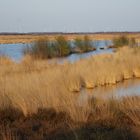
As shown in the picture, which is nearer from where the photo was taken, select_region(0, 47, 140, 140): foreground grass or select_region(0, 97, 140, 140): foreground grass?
select_region(0, 97, 140, 140): foreground grass

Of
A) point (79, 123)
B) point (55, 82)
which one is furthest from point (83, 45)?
point (79, 123)

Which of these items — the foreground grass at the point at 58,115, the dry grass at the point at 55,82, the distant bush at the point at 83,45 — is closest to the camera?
the foreground grass at the point at 58,115

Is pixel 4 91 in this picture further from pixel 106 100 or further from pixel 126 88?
pixel 126 88

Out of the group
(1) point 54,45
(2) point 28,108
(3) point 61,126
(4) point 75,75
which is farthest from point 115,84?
(1) point 54,45

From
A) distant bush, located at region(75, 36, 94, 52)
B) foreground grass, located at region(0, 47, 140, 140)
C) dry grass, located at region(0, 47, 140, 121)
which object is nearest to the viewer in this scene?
foreground grass, located at region(0, 47, 140, 140)

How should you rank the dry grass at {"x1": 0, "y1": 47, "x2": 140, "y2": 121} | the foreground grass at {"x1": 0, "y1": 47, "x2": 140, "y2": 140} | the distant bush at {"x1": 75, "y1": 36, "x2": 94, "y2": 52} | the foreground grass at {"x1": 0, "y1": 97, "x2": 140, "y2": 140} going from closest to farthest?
1. the foreground grass at {"x1": 0, "y1": 97, "x2": 140, "y2": 140}
2. the foreground grass at {"x1": 0, "y1": 47, "x2": 140, "y2": 140}
3. the dry grass at {"x1": 0, "y1": 47, "x2": 140, "y2": 121}
4. the distant bush at {"x1": 75, "y1": 36, "x2": 94, "y2": 52}

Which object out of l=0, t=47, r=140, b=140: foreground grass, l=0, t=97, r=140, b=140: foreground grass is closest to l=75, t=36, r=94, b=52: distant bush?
l=0, t=47, r=140, b=140: foreground grass

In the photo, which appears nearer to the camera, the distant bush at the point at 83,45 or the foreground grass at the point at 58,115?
the foreground grass at the point at 58,115

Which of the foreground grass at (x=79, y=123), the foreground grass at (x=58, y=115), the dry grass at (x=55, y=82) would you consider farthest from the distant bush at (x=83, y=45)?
the foreground grass at (x=79, y=123)

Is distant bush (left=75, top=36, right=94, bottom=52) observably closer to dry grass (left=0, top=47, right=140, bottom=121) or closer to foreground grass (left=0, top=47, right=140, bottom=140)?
dry grass (left=0, top=47, right=140, bottom=121)

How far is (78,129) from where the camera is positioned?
6.97 metres

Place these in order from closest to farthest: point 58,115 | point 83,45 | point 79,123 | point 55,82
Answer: point 79,123
point 58,115
point 55,82
point 83,45

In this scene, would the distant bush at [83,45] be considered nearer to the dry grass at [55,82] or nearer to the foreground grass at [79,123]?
the dry grass at [55,82]

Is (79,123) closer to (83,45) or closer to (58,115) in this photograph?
(58,115)
